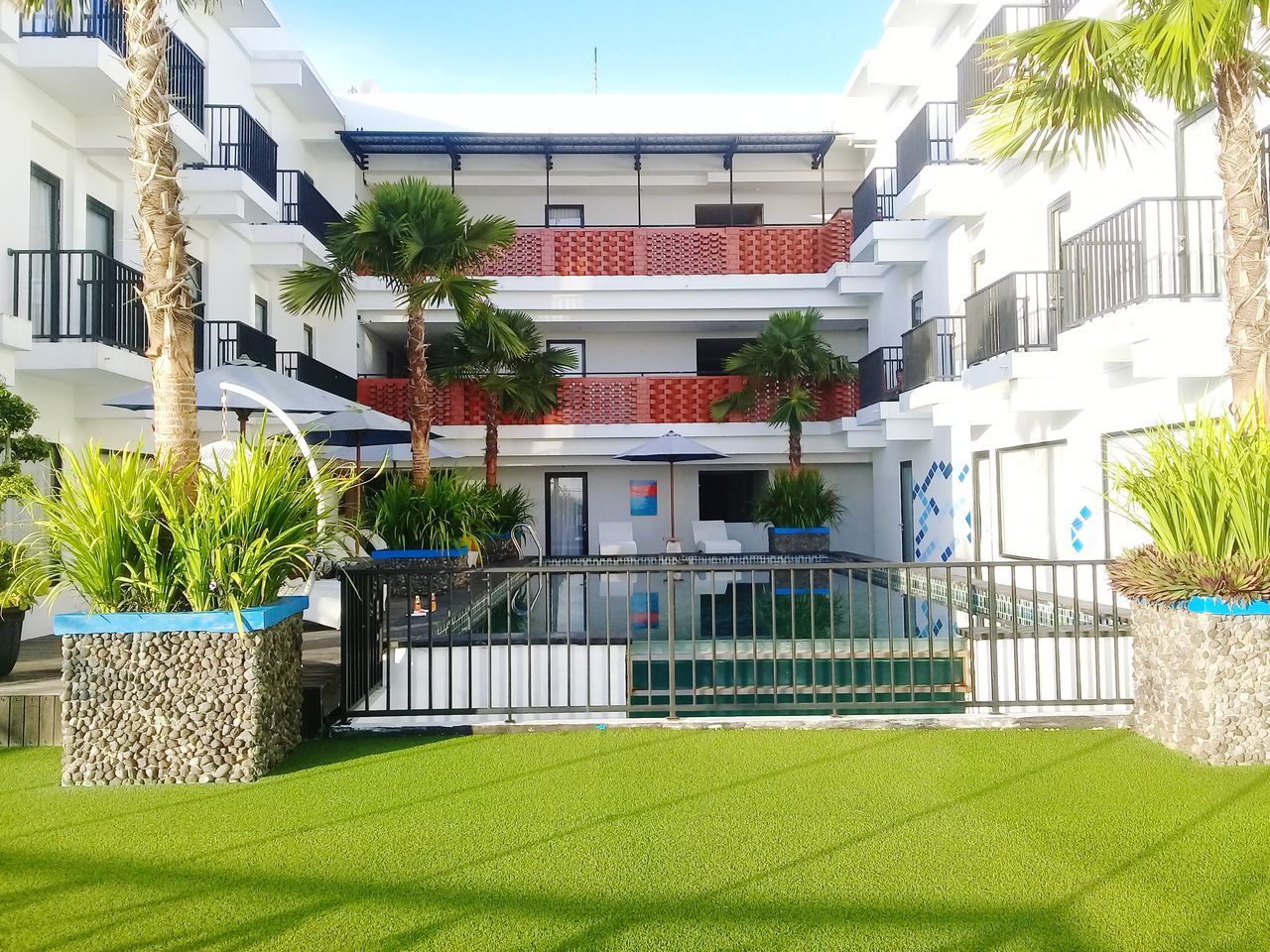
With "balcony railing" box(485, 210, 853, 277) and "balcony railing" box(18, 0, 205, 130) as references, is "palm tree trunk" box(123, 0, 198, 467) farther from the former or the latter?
"balcony railing" box(485, 210, 853, 277)

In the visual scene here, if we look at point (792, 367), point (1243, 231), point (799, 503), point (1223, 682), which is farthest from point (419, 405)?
point (1223, 682)

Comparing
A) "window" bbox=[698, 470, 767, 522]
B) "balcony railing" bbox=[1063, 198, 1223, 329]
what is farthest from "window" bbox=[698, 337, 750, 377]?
"balcony railing" bbox=[1063, 198, 1223, 329]

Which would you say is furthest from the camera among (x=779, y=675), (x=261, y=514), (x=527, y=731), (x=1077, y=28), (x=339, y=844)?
(x=779, y=675)

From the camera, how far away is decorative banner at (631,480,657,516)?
22.4 metres

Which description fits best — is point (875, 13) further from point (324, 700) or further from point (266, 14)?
point (324, 700)

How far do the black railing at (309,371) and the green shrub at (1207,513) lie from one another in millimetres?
13295

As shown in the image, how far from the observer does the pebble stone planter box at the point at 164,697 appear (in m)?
5.16

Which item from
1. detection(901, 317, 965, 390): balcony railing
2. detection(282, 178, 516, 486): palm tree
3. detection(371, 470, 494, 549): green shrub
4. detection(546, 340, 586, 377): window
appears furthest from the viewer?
detection(546, 340, 586, 377): window

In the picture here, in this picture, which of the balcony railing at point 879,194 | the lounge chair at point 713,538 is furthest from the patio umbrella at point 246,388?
the balcony railing at point 879,194

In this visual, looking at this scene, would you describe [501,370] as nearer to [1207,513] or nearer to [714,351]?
[714,351]

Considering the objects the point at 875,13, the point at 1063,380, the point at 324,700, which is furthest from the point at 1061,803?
the point at 875,13

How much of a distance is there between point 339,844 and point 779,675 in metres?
5.65

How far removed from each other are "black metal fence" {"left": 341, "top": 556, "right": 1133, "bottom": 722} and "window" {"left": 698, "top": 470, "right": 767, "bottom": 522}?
8893mm

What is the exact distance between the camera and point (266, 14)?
1602 cm
